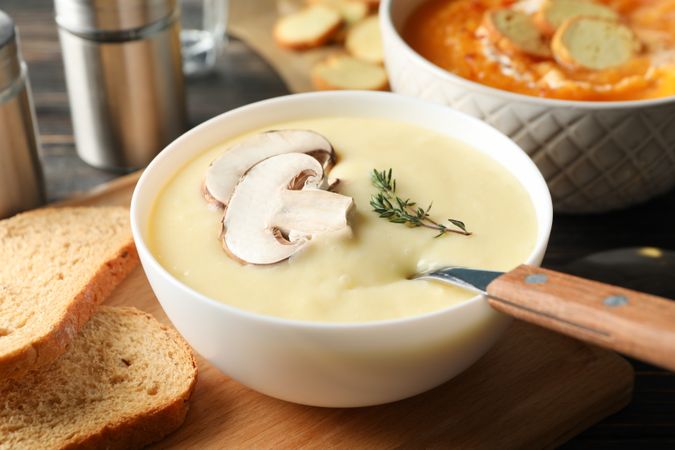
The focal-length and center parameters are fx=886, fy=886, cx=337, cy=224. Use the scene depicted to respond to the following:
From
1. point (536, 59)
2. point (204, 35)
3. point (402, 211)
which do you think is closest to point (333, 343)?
point (402, 211)

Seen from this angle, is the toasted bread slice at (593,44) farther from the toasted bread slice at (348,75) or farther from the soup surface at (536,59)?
the toasted bread slice at (348,75)

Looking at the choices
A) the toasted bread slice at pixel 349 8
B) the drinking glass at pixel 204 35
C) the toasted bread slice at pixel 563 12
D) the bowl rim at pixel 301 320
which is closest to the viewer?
the bowl rim at pixel 301 320

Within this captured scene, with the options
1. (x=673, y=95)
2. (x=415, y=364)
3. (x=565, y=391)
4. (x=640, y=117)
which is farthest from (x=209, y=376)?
(x=673, y=95)

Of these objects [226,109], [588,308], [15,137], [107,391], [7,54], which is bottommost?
[226,109]

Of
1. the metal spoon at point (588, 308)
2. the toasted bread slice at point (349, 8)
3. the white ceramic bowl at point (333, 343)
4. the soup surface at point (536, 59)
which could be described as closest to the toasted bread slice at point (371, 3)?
the toasted bread slice at point (349, 8)

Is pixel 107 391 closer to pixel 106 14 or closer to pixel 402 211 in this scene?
pixel 402 211

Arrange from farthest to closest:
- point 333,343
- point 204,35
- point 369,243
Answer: point 204,35
point 369,243
point 333,343

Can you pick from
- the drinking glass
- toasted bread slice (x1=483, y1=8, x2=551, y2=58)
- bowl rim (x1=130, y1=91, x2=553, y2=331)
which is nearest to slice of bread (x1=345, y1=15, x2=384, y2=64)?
the drinking glass
